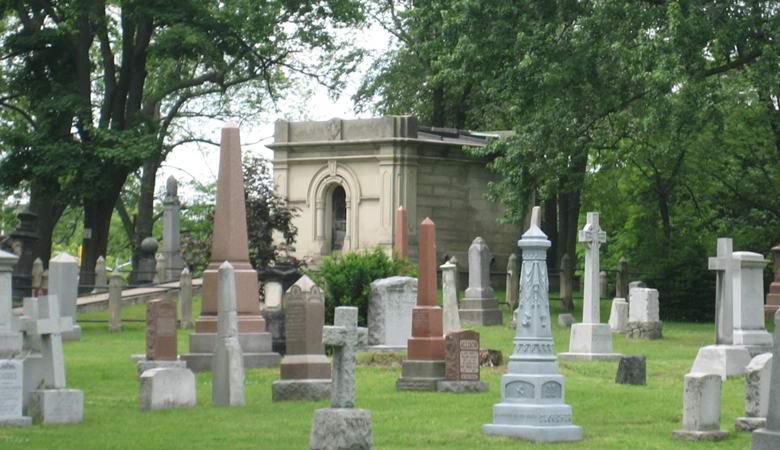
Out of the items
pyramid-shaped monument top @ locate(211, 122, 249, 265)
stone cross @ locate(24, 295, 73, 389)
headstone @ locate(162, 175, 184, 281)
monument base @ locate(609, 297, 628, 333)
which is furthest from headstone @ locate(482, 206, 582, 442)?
headstone @ locate(162, 175, 184, 281)

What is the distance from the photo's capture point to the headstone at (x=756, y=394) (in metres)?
14.9

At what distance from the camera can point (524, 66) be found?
1235 inches

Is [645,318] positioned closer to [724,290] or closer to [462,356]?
[724,290]

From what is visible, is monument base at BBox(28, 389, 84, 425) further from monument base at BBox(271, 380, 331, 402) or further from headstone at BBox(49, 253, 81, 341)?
headstone at BBox(49, 253, 81, 341)

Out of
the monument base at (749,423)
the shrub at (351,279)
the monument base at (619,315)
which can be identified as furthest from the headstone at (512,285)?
the monument base at (749,423)

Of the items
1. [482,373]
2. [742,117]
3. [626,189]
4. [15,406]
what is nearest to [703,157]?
[742,117]

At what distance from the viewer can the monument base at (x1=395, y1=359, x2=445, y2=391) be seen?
19031mm

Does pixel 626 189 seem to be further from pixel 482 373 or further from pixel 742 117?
pixel 482 373

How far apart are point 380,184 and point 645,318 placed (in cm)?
1484

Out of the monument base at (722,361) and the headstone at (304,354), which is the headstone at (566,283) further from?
the headstone at (304,354)

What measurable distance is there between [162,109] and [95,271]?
17.6 m

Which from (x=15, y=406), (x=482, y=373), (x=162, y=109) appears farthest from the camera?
(x=162, y=109)

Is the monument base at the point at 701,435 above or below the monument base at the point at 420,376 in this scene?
below

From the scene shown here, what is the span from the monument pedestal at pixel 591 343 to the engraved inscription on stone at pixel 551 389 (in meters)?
9.04
